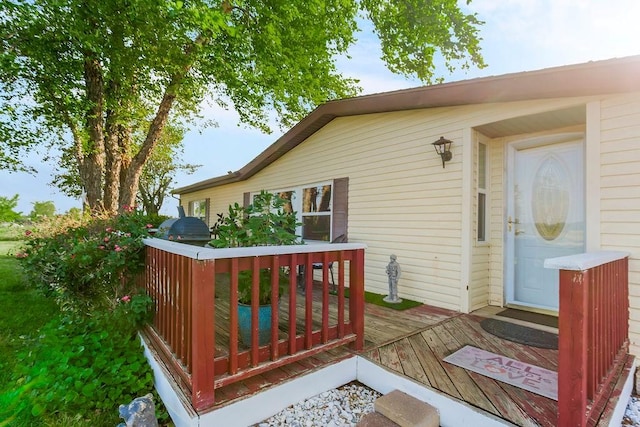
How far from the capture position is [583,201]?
3.19 metres

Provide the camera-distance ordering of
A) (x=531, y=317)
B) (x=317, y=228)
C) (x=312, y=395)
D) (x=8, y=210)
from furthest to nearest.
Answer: (x=8, y=210)
(x=317, y=228)
(x=531, y=317)
(x=312, y=395)

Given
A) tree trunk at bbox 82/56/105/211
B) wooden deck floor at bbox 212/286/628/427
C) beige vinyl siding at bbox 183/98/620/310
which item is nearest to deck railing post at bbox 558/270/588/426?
wooden deck floor at bbox 212/286/628/427

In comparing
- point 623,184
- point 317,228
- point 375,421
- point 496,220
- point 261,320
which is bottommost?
point 375,421

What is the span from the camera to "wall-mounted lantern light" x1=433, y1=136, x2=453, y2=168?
3.70 m

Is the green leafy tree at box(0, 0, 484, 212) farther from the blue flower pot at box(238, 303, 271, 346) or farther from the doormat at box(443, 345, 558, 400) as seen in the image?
the doormat at box(443, 345, 558, 400)

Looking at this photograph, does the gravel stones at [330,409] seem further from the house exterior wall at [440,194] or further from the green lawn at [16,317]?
the green lawn at [16,317]

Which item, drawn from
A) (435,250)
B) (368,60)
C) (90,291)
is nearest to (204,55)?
(368,60)

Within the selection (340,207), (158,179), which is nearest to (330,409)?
(340,207)

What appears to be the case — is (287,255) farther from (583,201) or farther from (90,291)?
(583,201)

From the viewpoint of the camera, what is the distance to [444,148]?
3.73m

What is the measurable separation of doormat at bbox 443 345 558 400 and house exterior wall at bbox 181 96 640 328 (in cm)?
111

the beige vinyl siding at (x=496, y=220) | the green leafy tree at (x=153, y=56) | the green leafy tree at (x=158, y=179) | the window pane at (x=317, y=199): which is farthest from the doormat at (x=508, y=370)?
the green leafy tree at (x=158, y=179)

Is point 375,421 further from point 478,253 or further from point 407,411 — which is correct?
point 478,253

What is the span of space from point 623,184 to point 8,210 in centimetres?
1235
